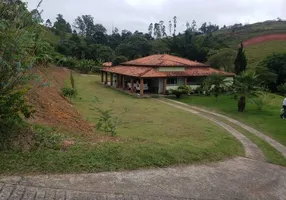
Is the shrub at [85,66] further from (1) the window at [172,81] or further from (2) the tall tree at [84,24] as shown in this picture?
(2) the tall tree at [84,24]

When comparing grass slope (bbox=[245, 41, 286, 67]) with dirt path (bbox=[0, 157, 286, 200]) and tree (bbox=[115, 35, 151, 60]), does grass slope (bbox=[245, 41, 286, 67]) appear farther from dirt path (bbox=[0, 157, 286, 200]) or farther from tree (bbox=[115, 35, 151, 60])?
dirt path (bbox=[0, 157, 286, 200])

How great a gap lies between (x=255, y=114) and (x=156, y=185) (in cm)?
1682

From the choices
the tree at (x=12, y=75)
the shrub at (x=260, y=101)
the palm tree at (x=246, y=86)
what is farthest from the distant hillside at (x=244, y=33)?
the tree at (x=12, y=75)

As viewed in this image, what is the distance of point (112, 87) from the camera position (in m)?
37.2

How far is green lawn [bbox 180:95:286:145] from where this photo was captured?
624 inches

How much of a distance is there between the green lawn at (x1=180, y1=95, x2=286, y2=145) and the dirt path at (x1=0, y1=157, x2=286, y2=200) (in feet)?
24.7

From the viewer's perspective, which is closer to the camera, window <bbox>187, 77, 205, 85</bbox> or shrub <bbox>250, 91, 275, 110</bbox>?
Answer: shrub <bbox>250, 91, 275, 110</bbox>

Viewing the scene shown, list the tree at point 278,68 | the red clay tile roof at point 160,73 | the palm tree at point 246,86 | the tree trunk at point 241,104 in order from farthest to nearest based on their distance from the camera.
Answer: the tree at point 278,68, the red clay tile roof at point 160,73, the tree trunk at point 241,104, the palm tree at point 246,86

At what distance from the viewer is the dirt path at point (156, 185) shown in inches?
197

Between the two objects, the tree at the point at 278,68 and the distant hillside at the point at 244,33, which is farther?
the distant hillside at the point at 244,33

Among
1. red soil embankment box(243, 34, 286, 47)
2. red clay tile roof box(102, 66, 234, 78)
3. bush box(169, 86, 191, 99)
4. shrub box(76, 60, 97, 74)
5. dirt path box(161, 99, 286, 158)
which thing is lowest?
dirt path box(161, 99, 286, 158)

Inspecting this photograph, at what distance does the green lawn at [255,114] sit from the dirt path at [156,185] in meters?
7.52

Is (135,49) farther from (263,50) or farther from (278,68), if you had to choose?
(278,68)

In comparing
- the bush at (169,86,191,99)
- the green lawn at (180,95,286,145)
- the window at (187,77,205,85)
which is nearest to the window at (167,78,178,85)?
the window at (187,77,205,85)
